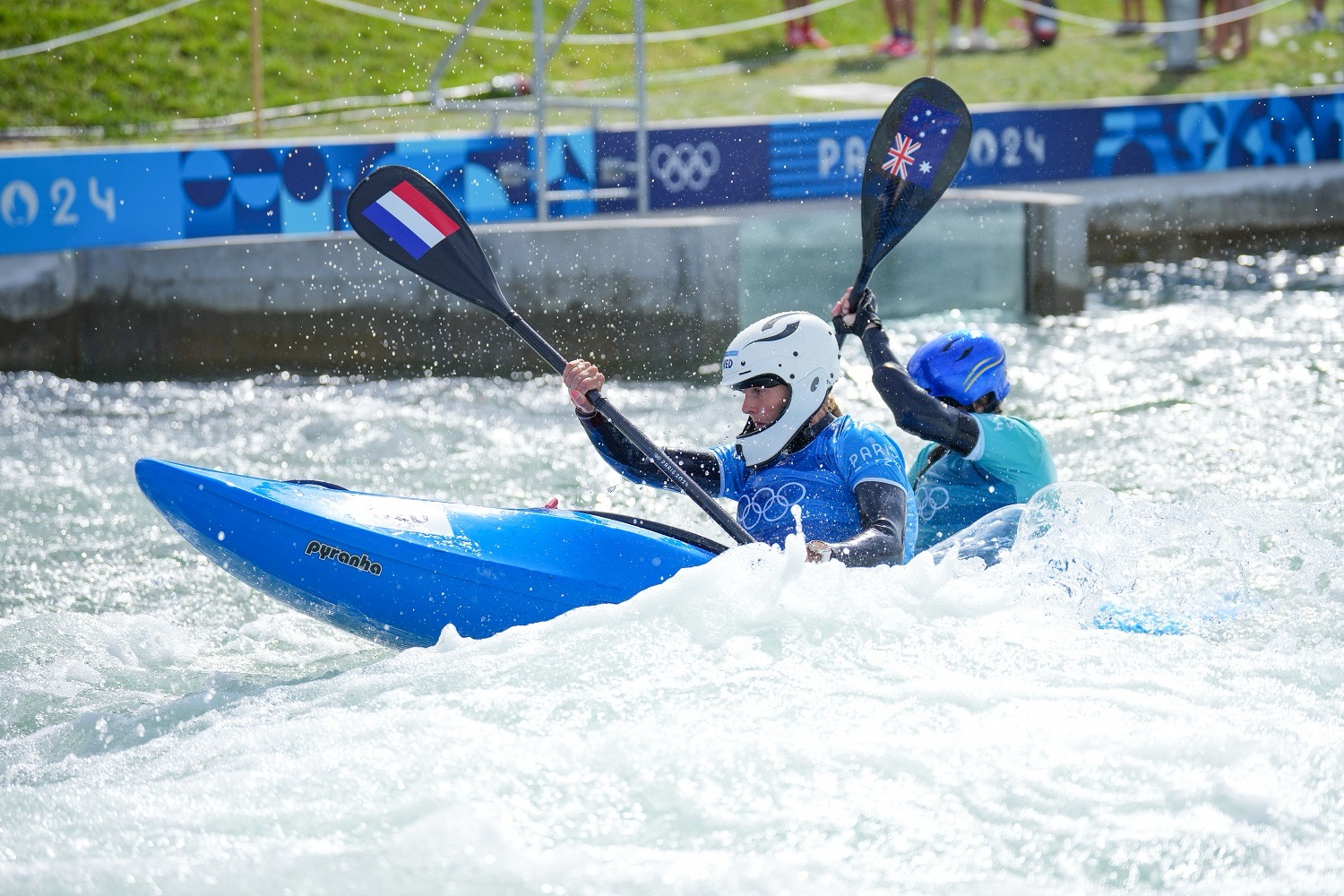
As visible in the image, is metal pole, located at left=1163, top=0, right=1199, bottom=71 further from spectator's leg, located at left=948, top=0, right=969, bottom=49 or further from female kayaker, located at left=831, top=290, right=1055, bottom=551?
female kayaker, located at left=831, top=290, right=1055, bottom=551

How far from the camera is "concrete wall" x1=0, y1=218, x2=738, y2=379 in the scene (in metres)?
8.73

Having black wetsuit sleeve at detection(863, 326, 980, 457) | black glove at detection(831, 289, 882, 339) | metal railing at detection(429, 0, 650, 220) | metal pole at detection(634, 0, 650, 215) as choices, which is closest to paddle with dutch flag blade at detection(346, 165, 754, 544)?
black glove at detection(831, 289, 882, 339)

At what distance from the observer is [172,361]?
8805 millimetres

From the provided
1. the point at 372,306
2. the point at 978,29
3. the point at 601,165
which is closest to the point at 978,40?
the point at 978,29

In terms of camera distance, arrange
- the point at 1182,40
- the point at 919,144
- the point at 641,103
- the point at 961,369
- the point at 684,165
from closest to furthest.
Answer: the point at 961,369 < the point at 919,144 < the point at 641,103 < the point at 684,165 < the point at 1182,40

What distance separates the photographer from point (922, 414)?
446 centimetres

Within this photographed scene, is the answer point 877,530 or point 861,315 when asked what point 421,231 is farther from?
point 877,530

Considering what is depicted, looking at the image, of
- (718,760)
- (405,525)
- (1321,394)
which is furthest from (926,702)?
(1321,394)

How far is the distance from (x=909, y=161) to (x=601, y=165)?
4614 mm

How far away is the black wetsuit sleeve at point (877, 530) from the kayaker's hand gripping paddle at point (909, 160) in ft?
5.37

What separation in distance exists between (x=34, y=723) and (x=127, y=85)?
11266mm

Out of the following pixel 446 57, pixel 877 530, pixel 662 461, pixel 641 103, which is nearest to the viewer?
pixel 877 530

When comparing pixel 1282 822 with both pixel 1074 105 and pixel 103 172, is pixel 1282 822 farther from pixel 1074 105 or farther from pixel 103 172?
pixel 1074 105

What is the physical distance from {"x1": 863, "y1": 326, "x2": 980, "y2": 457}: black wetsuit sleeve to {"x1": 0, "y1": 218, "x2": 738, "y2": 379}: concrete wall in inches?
174
